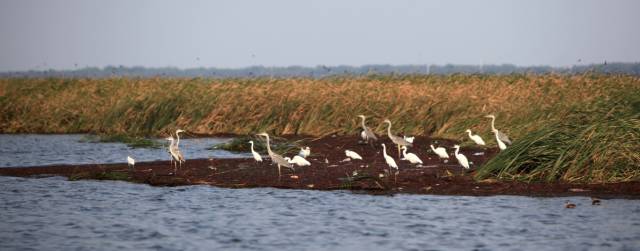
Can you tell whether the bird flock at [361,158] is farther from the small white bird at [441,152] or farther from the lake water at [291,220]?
the lake water at [291,220]

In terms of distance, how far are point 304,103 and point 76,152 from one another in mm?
8535

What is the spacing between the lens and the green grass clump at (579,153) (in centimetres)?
1844

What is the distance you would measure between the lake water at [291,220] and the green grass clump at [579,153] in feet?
4.42

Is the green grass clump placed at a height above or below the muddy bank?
above

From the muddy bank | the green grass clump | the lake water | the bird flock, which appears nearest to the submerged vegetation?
the green grass clump

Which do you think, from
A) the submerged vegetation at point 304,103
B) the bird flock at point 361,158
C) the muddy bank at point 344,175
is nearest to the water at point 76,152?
the submerged vegetation at point 304,103

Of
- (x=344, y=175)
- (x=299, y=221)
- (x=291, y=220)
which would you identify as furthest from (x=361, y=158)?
(x=299, y=221)

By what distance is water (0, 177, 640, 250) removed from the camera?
14258 mm

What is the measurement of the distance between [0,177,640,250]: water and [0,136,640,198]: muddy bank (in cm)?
58

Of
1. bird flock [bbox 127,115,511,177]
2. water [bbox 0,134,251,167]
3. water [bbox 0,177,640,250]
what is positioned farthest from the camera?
water [bbox 0,134,251,167]

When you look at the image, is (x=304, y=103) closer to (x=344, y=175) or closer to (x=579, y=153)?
(x=344, y=175)

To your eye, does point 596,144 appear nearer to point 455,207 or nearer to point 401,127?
point 455,207

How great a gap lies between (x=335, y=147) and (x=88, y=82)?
1735cm

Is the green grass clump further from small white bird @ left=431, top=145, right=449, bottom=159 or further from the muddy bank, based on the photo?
small white bird @ left=431, top=145, right=449, bottom=159
